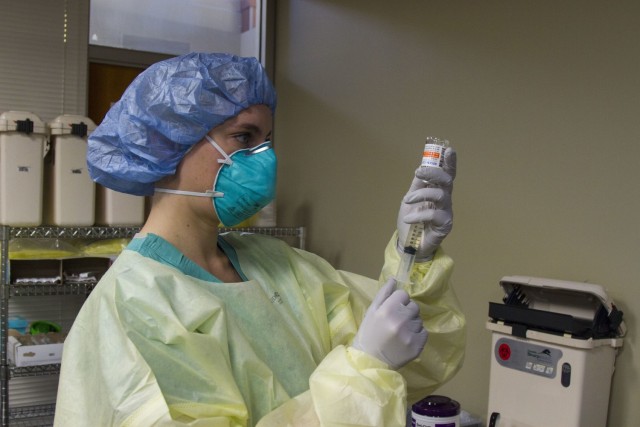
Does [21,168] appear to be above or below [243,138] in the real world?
below

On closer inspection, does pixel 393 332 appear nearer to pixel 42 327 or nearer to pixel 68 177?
pixel 68 177

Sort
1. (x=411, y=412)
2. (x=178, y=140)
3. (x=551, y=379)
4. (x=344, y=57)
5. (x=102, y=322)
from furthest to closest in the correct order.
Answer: (x=344, y=57), (x=411, y=412), (x=551, y=379), (x=178, y=140), (x=102, y=322)

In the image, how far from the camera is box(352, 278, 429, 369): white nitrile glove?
3.39ft

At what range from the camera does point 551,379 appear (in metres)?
1.80

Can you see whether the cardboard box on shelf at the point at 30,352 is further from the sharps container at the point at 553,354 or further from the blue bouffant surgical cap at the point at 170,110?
the sharps container at the point at 553,354

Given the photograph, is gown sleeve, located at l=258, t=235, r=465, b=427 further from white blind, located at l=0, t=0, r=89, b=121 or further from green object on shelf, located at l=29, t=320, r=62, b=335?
white blind, located at l=0, t=0, r=89, b=121

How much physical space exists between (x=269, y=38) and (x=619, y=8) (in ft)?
6.67

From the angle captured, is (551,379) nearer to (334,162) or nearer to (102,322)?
(102,322)

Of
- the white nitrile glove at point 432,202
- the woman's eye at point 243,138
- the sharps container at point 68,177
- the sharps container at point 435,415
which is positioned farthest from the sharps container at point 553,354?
the sharps container at point 68,177

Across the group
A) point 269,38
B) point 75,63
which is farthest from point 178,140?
point 269,38

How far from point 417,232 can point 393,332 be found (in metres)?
0.31

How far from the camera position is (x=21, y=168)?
252 centimetres

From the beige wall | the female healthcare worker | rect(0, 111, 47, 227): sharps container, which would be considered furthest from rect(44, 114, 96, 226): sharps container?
the female healthcare worker

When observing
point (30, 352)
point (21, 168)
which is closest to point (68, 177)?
point (21, 168)
